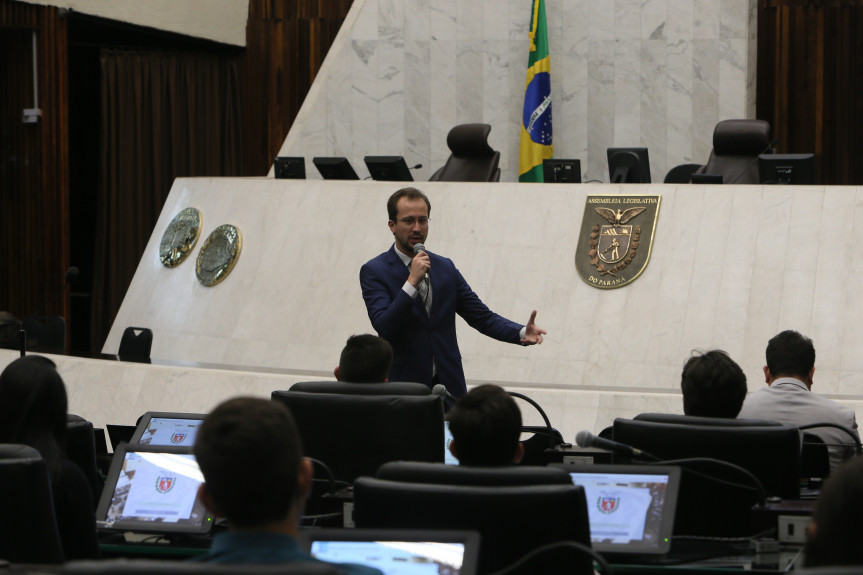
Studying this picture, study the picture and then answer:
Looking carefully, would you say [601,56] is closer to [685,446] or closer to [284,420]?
[685,446]

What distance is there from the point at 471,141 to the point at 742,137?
7.88 feet

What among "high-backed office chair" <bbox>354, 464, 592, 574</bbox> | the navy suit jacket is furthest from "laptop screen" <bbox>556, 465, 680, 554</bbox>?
the navy suit jacket

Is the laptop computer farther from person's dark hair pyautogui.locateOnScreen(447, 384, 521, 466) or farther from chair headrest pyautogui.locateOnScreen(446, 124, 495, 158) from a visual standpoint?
chair headrest pyautogui.locateOnScreen(446, 124, 495, 158)

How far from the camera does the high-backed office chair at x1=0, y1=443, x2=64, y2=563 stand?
114 inches

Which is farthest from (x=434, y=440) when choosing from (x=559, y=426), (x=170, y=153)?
(x=170, y=153)

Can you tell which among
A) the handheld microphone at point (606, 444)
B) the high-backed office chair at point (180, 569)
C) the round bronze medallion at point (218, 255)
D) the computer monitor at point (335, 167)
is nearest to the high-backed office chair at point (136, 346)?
the round bronze medallion at point (218, 255)

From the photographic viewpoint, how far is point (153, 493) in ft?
11.8

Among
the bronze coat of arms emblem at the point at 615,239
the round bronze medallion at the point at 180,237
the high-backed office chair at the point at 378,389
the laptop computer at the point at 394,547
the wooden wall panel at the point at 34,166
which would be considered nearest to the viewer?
the laptop computer at the point at 394,547

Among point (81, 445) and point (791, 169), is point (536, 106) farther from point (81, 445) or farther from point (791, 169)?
point (81, 445)

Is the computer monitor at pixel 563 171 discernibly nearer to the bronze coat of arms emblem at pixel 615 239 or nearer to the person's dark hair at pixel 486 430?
the bronze coat of arms emblem at pixel 615 239

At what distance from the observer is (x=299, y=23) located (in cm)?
1509

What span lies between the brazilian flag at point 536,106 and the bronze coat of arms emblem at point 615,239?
3.59m

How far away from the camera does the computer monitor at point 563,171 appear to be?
9.66 m

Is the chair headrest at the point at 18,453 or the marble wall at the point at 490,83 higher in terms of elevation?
the marble wall at the point at 490,83
